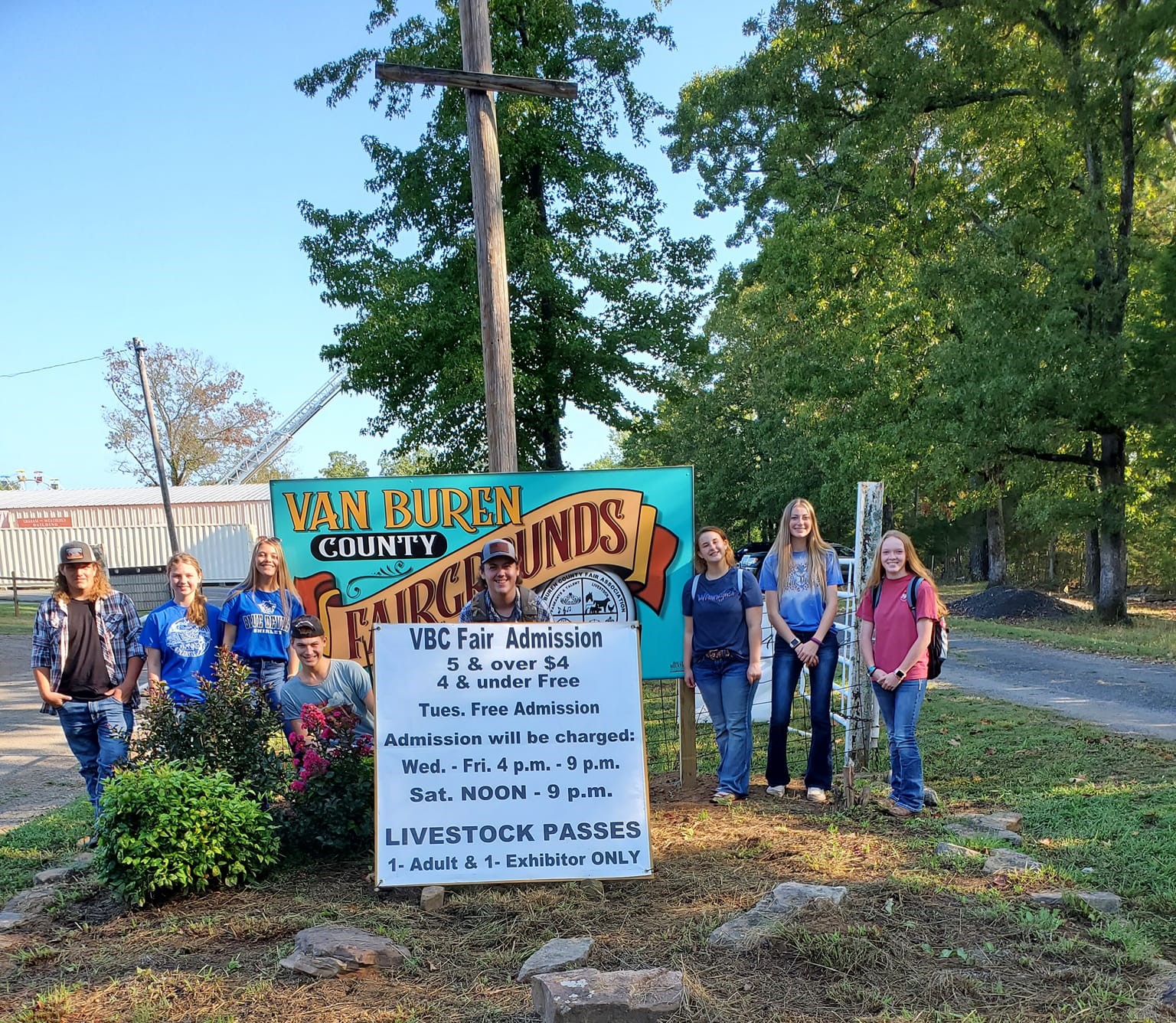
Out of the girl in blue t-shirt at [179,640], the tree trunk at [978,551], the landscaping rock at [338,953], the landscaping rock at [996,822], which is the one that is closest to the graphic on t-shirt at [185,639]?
the girl in blue t-shirt at [179,640]

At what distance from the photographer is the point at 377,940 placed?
11.7ft

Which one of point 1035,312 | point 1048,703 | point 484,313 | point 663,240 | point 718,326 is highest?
point 718,326

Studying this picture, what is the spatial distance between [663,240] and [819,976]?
14.0m

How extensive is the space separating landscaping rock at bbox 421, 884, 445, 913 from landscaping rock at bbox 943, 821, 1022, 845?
270cm

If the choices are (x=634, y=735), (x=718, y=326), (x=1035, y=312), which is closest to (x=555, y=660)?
(x=634, y=735)

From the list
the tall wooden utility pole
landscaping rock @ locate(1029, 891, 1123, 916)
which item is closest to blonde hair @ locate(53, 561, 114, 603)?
landscaping rock @ locate(1029, 891, 1123, 916)

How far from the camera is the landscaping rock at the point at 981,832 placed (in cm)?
474

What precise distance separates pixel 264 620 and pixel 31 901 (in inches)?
69.6

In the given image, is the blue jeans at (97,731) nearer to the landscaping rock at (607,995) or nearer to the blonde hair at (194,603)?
the blonde hair at (194,603)

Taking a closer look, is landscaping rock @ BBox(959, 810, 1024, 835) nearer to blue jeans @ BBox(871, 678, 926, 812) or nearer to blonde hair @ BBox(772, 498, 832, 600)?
blue jeans @ BBox(871, 678, 926, 812)

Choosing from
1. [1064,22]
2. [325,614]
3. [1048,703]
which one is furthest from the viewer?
[1064,22]

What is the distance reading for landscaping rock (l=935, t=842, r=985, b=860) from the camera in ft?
14.4

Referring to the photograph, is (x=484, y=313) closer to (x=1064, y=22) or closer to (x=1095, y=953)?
(x=1095, y=953)

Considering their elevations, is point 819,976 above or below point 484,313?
below
